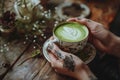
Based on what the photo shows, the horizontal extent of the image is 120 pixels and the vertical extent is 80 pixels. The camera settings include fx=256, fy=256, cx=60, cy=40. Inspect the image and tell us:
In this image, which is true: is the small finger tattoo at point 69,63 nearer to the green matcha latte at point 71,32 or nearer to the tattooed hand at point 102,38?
the green matcha latte at point 71,32

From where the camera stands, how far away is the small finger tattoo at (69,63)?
42.7 inches

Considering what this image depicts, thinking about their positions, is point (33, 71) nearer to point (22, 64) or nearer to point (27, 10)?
point (22, 64)

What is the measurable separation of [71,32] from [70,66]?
153mm

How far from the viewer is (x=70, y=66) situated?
109cm

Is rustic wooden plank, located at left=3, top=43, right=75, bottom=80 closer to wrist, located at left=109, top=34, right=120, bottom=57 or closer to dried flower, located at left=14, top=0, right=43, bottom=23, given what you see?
dried flower, located at left=14, top=0, right=43, bottom=23

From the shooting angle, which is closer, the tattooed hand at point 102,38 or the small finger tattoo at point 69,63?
the small finger tattoo at point 69,63

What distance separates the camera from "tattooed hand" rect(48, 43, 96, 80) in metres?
1.08

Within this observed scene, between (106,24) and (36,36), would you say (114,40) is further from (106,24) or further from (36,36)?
(36,36)

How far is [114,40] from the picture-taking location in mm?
1287

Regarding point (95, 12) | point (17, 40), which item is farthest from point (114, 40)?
point (17, 40)

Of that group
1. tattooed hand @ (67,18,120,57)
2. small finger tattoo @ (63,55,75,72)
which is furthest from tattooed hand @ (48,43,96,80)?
tattooed hand @ (67,18,120,57)

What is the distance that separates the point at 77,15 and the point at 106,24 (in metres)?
0.17

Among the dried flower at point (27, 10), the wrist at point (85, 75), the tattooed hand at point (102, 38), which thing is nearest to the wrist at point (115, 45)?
the tattooed hand at point (102, 38)

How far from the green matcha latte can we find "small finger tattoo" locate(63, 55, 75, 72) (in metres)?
0.08
